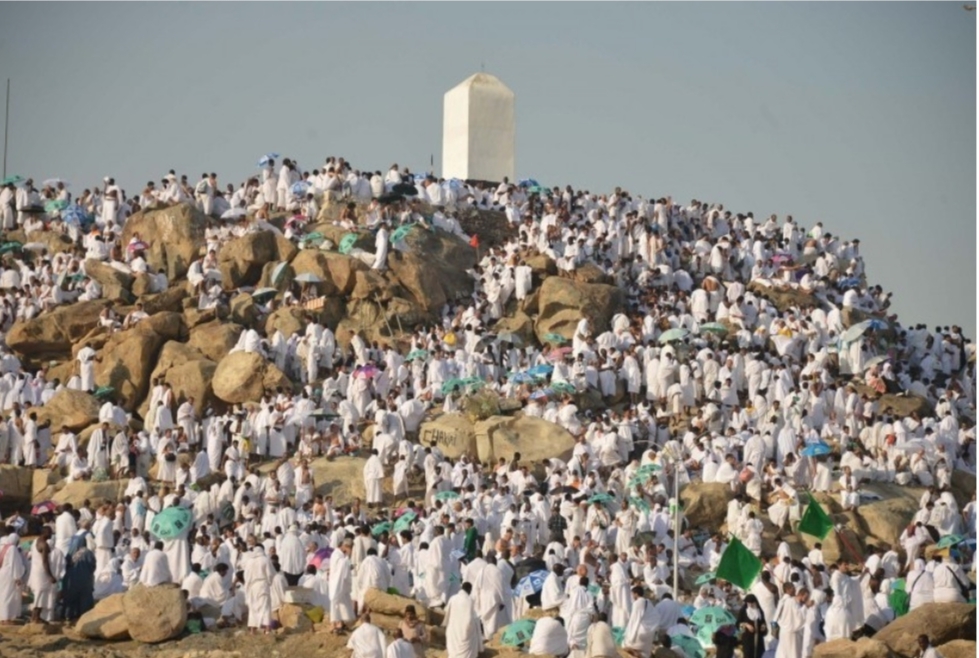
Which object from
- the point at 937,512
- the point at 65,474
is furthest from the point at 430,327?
the point at 937,512

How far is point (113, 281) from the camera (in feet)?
142

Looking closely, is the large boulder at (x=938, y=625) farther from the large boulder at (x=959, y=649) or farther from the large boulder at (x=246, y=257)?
the large boulder at (x=246, y=257)

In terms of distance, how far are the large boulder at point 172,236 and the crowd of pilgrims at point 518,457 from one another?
41cm

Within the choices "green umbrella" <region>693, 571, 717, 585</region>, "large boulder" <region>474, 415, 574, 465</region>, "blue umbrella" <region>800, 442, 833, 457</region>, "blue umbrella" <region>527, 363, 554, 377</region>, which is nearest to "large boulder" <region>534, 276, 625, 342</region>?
"blue umbrella" <region>527, 363, 554, 377</region>

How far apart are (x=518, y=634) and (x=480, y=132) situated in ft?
86.4

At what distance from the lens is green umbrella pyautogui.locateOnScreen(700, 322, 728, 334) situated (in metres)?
41.9

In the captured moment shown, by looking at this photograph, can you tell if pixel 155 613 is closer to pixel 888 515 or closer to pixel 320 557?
pixel 320 557

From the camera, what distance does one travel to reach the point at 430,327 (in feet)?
142

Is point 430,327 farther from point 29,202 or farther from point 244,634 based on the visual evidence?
point 244,634

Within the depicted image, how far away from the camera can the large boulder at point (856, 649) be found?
85.2 ft

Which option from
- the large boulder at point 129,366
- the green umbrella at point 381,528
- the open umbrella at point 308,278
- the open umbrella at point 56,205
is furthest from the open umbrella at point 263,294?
the green umbrella at point 381,528

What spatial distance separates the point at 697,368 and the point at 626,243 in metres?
6.15

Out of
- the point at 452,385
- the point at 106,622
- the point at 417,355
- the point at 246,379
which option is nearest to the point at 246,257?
the point at 246,379

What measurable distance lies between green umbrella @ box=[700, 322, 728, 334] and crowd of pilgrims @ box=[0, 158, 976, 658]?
0.53 feet
